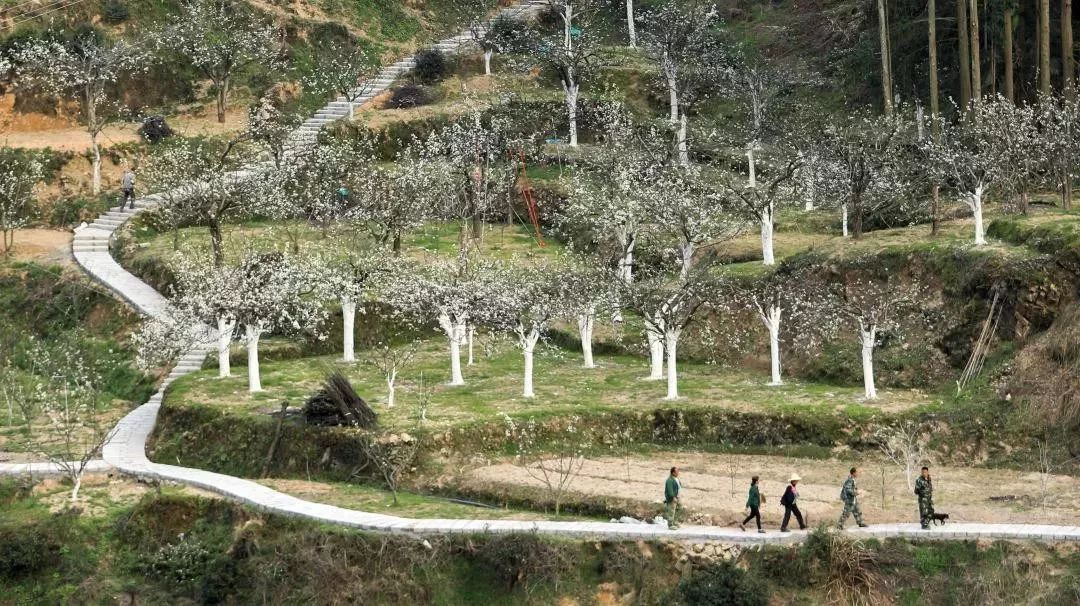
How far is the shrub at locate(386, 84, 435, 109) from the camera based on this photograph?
300ft

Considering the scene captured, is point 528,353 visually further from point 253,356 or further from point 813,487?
point 813,487

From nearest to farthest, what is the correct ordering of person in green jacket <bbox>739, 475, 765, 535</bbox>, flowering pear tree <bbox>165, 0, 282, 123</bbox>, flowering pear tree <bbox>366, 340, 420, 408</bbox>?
1. person in green jacket <bbox>739, 475, 765, 535</bbox>
2. flowering pear tree <bbox>366, 340, 420, 408</bbox>
3. flowering pear tree <bbox>165, 0, 282, 123</bbox>

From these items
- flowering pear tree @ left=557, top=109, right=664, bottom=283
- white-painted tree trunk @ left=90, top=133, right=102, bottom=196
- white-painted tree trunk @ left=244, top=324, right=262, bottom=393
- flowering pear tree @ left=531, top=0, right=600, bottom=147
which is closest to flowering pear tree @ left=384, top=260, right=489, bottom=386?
white-painted tree trunk @ left=244, top=324, right=262, bottom=393

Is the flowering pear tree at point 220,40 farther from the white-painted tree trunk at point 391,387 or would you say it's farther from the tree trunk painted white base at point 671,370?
the tree trunk painted white base at point 671,370

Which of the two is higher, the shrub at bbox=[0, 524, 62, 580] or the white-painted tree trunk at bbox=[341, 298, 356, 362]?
the white-painted tree trunk at bbox=[341, 298, 356, 362]

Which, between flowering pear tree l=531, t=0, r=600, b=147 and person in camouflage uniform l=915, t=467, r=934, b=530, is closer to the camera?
person in camouflage uniform l=915, t=467, r=934, b=530

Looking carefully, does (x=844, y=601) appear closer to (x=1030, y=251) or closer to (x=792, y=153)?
(x=1030, y=251)

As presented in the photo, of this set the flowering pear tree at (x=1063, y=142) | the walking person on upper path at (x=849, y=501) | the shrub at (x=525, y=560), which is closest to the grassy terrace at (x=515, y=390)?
the shrub at (x=525, y=560)

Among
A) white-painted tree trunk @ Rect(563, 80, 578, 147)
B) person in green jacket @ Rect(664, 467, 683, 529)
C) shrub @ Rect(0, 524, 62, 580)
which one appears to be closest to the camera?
person in green jacket @ Rect(664, 467, 683, 529)

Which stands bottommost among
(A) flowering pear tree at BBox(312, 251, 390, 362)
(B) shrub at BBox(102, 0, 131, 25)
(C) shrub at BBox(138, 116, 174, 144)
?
(A) flowering pear tree at BBox(312, 251, 390, 362)

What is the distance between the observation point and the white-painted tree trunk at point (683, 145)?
80062 millimetres

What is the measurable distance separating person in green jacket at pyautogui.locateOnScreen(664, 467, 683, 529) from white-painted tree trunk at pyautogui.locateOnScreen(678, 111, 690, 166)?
101 ft

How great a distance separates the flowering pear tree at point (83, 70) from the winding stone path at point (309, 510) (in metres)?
11.4

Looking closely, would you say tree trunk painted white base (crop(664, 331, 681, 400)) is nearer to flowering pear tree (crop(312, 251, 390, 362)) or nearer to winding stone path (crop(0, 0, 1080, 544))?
winding stone path (crop(0, 0, 1080, 544))
